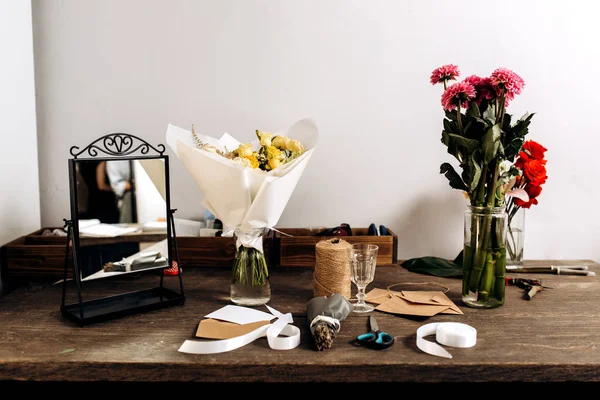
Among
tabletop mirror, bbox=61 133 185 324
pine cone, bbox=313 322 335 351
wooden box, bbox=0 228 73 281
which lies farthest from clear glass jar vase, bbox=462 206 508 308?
wooden box, bbox=0 228 73 281

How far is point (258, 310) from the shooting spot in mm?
1365

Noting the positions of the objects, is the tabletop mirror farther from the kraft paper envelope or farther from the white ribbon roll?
the white ribbon roll

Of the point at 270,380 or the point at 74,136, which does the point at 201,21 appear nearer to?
the point at 74,136

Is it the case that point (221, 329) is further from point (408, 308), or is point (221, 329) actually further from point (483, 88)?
point (483, 88)

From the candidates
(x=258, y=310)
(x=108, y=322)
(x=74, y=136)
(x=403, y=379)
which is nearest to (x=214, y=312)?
(x=258, y=310)

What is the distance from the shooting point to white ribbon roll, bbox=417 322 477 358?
3.66 feet

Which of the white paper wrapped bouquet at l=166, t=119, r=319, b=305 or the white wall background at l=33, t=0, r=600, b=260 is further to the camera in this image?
the white wall background at l=33, t=0, r=600, b=260

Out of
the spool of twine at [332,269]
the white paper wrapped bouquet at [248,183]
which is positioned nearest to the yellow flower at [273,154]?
the white paper wrapped bouquet at [248,183]

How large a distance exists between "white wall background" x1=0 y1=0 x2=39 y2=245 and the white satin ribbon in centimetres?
85

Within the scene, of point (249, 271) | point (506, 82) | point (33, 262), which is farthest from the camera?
point (33, 262)

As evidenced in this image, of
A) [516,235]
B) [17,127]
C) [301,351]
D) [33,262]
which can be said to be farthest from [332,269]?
[17,127]

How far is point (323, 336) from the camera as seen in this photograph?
1128 mm

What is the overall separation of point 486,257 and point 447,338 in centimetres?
31

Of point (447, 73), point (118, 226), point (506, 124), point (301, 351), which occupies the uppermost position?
point (447, 73)
